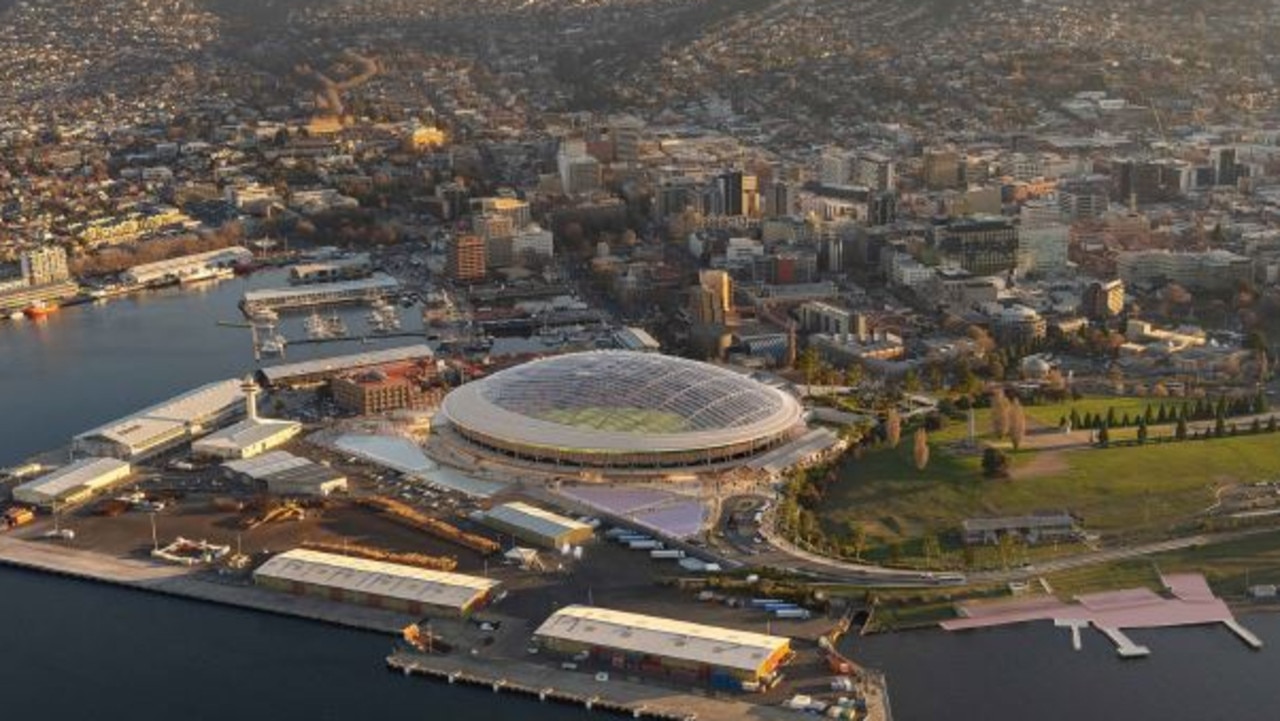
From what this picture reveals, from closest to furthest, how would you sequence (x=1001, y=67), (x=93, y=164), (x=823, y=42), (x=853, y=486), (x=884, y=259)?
1. (x=853, y=486)
2. (x=884, y=259)
3. (x=93, y=164)
4. (x=1001, y=67)
5. (x=823, y=42)

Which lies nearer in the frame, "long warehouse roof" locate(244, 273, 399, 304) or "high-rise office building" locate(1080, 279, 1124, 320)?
"high-rise office building" locate(1080, 279, 1124, 320)

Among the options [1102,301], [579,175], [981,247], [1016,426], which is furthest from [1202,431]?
[579,175]

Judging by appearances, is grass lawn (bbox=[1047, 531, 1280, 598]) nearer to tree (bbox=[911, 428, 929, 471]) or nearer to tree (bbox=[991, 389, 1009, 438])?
tree (bbox=[911, 428, 929, 471])

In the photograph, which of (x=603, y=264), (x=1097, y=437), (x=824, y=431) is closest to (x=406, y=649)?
(x=824, y=431)

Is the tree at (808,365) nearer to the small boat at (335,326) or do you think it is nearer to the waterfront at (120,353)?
the waterfront at (120,353)

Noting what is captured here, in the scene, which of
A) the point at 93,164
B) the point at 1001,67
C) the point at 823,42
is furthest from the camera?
the point at 823,42

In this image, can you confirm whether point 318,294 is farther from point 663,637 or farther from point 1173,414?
point 663,637

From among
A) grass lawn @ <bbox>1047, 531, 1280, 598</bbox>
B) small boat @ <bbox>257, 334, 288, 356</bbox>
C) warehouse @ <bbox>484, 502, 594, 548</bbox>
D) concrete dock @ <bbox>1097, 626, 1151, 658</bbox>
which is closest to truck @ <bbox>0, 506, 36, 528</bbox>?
warehouse @ <bbox>484, 502, 594, 548</bbox>

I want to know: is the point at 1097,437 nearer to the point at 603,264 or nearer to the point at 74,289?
the point at 603,264
